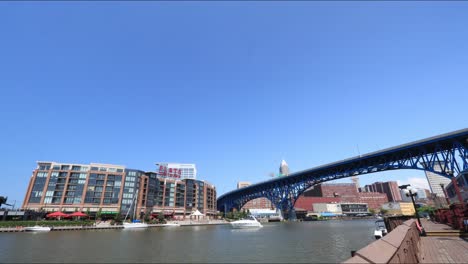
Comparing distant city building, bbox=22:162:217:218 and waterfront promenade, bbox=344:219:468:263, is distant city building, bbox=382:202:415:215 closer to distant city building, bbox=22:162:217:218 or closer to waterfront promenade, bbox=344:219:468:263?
distant city building, bbox=22:162:217:218

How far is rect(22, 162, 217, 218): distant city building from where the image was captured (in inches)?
2901

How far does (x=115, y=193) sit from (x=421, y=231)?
87096 mm

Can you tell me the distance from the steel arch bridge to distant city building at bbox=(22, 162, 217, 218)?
153 ft

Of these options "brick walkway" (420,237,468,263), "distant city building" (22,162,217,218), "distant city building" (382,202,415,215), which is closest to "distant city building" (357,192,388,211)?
"distant city building" (382,202,415,215)

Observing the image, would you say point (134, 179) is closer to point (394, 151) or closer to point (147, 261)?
point (147, 261)

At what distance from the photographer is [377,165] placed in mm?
66375

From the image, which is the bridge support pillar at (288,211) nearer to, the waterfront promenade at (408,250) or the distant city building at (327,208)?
the distant city building at (327,208)

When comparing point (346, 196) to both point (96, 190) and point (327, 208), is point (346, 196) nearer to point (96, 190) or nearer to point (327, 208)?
point (327, 208)

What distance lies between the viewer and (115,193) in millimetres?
81062

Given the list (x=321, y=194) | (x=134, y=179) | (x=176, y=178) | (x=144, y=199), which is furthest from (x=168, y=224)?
(x=321, y=194)

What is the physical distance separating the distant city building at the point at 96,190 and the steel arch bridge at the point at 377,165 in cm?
4669

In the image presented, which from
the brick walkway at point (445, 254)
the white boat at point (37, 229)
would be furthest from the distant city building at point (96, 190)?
the brick walkway at point (445, 254)

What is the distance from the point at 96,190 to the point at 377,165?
307ft

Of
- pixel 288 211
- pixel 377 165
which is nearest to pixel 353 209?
pixel 288 211
